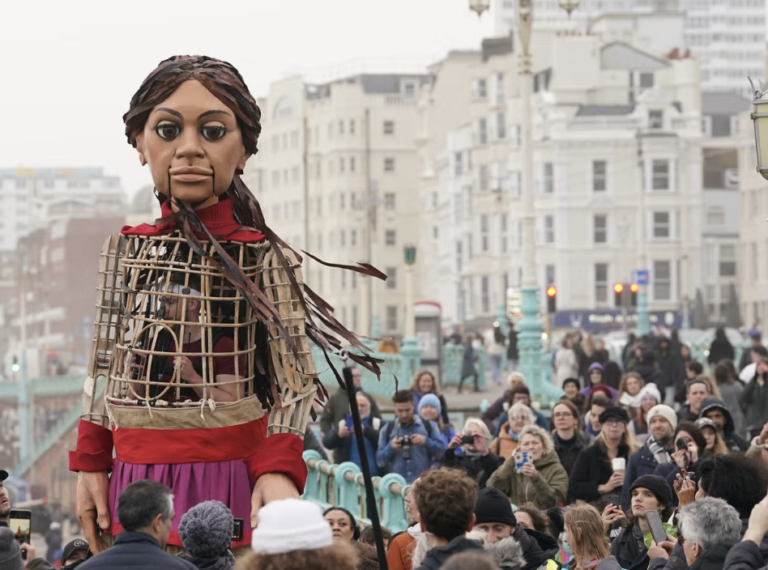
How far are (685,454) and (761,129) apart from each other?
2.42 meters

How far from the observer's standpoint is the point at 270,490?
23.1 ft

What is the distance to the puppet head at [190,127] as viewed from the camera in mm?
7445

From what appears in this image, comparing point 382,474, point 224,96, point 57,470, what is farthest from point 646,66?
point 224,96

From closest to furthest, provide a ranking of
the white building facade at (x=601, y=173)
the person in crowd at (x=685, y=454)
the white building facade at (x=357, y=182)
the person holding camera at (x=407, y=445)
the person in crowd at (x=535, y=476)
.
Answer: the person in crowd at (x=685, y=454) < the person in crowd at (x=535, y=476) < the person holding camera at (x=407, y=445) < the white building facade at (x=601, y=173) < the white building facade at (x=357, y=182)

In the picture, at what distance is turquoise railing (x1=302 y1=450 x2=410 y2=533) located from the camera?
42.6ft

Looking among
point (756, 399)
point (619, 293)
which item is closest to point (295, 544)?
point (756, 399)

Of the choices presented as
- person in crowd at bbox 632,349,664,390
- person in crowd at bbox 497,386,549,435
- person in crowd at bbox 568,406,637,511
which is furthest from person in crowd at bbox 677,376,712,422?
person in crowd at bbox 632,349,664,390

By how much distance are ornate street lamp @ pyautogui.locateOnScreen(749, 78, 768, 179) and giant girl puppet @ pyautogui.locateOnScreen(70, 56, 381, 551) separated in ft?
8.86

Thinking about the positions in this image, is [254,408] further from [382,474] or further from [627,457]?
[382,474]

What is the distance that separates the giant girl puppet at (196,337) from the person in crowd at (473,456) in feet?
16.7

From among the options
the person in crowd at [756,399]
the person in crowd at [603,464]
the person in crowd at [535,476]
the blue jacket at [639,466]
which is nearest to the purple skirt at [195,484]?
the blue jacket at [639,466]

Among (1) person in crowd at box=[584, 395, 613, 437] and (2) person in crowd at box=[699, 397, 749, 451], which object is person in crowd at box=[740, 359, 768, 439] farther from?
(2) person in crowd at box=[699, 397, 749, 451]

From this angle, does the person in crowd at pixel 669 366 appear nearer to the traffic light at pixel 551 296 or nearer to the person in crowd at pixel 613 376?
the person in crowd at pixel 613 376

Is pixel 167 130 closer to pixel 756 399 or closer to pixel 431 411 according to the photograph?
pixel 431 411
